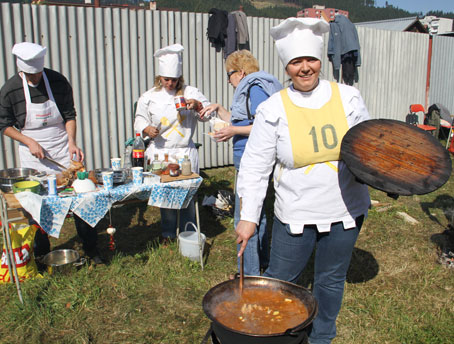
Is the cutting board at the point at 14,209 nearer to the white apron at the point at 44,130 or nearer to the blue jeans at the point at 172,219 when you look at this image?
the white apron at the point at 44,130

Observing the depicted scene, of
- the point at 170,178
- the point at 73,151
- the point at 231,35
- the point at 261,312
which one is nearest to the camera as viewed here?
the point at 261,312

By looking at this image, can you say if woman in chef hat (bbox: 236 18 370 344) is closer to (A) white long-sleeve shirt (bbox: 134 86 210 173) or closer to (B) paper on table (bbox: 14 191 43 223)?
(B) paper on table (bbox: 14 191 43 223)

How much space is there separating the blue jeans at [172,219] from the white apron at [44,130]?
1.28m

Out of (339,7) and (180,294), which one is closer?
(180,294)

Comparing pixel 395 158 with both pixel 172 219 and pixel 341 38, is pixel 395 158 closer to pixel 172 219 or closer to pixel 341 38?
pixel 172 219

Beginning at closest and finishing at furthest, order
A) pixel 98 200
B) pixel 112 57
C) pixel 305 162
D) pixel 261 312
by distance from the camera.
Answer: pixel 261 312, pixel 305 162, pixel 98 200, pixel 112 57

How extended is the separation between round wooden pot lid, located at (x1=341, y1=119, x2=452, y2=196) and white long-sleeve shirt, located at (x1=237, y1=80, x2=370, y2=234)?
135mm

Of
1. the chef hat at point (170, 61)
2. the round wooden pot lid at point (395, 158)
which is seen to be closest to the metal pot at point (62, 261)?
the chef hat at point (170, 61)

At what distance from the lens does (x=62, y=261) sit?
154 inches

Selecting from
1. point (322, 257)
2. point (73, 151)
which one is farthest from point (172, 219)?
point (322, 257)

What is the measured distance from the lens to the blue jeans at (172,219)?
15.0 ft

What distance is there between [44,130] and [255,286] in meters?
2.84

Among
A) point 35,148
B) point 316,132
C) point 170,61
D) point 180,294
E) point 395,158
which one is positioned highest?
point 170,61

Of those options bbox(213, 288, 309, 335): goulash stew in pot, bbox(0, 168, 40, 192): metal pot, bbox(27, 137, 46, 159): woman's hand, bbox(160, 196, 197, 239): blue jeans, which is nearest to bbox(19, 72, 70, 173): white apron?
bbox(27, 137, 46, 159): woman's hand
